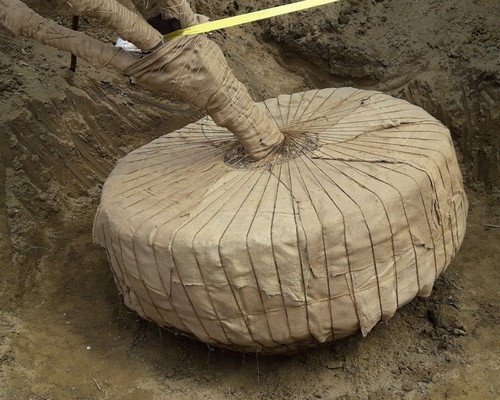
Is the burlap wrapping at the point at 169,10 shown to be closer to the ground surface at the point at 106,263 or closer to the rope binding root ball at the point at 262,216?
the rope binding root ball at the point at 262,216

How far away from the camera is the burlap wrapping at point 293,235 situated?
6.55 ft

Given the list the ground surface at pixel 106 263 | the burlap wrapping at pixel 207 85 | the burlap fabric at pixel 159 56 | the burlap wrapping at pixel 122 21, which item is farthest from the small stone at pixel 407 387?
the burlap wrapping at pixel 122 21

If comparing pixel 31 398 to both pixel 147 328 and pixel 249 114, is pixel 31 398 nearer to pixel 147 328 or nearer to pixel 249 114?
pixel 147 328

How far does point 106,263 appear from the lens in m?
3.16

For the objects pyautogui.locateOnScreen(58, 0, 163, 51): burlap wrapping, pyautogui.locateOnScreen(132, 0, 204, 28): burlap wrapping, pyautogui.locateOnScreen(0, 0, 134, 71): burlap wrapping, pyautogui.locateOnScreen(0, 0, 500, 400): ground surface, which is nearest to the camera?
pyautogui.locateOnScreen(58, 0, 163, 51): burlap wrapping

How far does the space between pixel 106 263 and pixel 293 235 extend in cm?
149

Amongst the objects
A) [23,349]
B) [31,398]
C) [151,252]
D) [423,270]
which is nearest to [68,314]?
[23,349]

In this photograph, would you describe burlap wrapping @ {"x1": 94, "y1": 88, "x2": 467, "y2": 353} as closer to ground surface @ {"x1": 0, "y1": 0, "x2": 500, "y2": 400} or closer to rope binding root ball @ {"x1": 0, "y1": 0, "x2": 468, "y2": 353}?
rope binding root ball @ {"x1": 0, "y1": 0, "x2": 468, "y2": 353}

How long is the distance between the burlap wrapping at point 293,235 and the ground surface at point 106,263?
1.06 ft

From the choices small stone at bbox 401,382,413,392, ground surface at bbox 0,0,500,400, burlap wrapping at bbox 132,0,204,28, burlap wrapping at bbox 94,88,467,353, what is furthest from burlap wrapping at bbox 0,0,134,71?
small stone at bbox 401,382,413,392

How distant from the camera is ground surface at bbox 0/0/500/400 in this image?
7.96 feet

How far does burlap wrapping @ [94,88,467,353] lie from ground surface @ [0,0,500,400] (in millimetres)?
324

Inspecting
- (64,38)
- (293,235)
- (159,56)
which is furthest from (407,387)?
(64,38)

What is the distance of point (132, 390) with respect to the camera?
2410 millimetres
